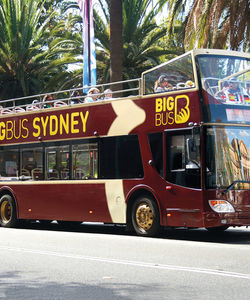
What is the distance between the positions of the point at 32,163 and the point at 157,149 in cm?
Answer: 481

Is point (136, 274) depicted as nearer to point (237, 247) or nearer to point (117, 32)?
point (237, 247)

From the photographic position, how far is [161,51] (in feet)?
97.3

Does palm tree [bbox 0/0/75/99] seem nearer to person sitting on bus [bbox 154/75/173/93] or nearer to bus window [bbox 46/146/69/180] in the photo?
bus window [bbox 46/146/69/180]

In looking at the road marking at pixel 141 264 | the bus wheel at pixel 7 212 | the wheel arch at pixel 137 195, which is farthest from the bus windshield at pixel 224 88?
the bus wheel at pixel 7 212

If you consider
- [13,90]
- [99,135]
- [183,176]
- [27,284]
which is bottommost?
[27,284]

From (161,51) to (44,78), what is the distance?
833cm

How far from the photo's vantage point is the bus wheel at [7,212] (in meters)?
19.1

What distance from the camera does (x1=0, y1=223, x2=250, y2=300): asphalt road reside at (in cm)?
791

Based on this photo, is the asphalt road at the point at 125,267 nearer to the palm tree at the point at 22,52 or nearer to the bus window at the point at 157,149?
the bus window at the point at 157,149

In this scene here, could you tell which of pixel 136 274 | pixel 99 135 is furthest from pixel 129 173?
pixel 136 274

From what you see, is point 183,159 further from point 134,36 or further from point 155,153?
point 134,36

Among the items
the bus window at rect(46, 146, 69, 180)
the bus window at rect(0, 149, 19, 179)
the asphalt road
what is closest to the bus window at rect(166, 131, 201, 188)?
the asphalt road

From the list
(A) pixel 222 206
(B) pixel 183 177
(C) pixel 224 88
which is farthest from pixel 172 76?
(A) pixel 222 206

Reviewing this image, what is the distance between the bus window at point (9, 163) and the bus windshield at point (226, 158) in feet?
23.1
